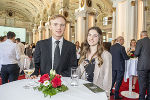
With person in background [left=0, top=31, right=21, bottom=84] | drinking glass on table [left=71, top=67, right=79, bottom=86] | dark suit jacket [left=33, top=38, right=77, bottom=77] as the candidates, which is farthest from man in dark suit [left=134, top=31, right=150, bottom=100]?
person in background [left=0, top=31, right=21, bottom=84]

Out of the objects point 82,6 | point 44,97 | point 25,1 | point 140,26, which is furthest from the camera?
point 25,1

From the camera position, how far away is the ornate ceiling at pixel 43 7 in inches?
622

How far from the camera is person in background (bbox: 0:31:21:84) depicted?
3230 mm

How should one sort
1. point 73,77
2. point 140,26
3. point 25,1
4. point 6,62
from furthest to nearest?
1. point 25,1
2. point 140,26
3. point 6,62
4. point 73,77

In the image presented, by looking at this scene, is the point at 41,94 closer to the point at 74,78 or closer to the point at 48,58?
the point at 74,78

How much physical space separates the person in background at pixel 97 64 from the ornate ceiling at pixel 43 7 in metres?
11.3

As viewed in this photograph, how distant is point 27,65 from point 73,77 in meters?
0.58

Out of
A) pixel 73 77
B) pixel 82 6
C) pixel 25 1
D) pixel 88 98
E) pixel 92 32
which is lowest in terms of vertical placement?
pixel 88 98

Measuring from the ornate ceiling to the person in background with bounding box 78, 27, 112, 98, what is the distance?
1131cm

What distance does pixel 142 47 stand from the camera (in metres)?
3.41

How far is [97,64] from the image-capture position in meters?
1.99

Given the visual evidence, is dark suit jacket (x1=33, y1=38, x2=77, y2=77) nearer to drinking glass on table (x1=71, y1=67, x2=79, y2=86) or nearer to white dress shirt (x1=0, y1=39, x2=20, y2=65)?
drinking glass on table (x1=71, y1=67, x2=79, y2=86)

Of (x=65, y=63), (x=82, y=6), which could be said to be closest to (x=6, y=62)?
(x=65, y=63)

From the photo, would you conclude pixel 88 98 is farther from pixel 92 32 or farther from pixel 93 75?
pixel 92 32
